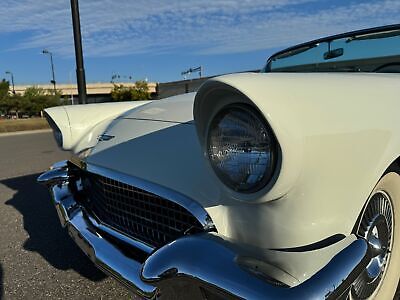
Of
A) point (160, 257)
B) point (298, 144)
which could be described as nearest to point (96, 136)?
point (160, 257)

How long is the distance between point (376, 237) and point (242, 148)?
709mm

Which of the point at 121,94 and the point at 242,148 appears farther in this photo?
the point at 121,94

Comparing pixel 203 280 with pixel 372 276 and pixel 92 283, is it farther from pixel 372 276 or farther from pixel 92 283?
pixel 92 283

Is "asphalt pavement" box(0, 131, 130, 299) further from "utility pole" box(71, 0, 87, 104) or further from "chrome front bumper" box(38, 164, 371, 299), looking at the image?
"utility pole" box(71, 0, 87, 104)

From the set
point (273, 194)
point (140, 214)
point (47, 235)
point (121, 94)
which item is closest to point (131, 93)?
point (121, 94)

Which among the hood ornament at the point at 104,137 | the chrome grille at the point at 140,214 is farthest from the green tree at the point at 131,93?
the chrome grille at the point at 140,214

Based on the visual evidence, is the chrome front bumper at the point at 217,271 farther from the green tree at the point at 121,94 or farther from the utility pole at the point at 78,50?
the green tree at the point at 121,94

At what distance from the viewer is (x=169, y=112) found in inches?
84.2

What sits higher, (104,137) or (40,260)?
(104,137)

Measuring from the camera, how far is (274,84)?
4.09ft

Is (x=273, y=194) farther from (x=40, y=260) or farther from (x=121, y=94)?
(x=121, y=94)

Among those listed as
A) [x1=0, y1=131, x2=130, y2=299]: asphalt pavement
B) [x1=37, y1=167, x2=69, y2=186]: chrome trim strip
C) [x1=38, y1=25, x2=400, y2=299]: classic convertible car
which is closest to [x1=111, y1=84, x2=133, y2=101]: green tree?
[x1=0, y1=131, x2=130, y2=299]: asphalt pavement

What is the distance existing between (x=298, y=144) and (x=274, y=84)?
218 millimetres

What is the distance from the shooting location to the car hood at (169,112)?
2.00m
